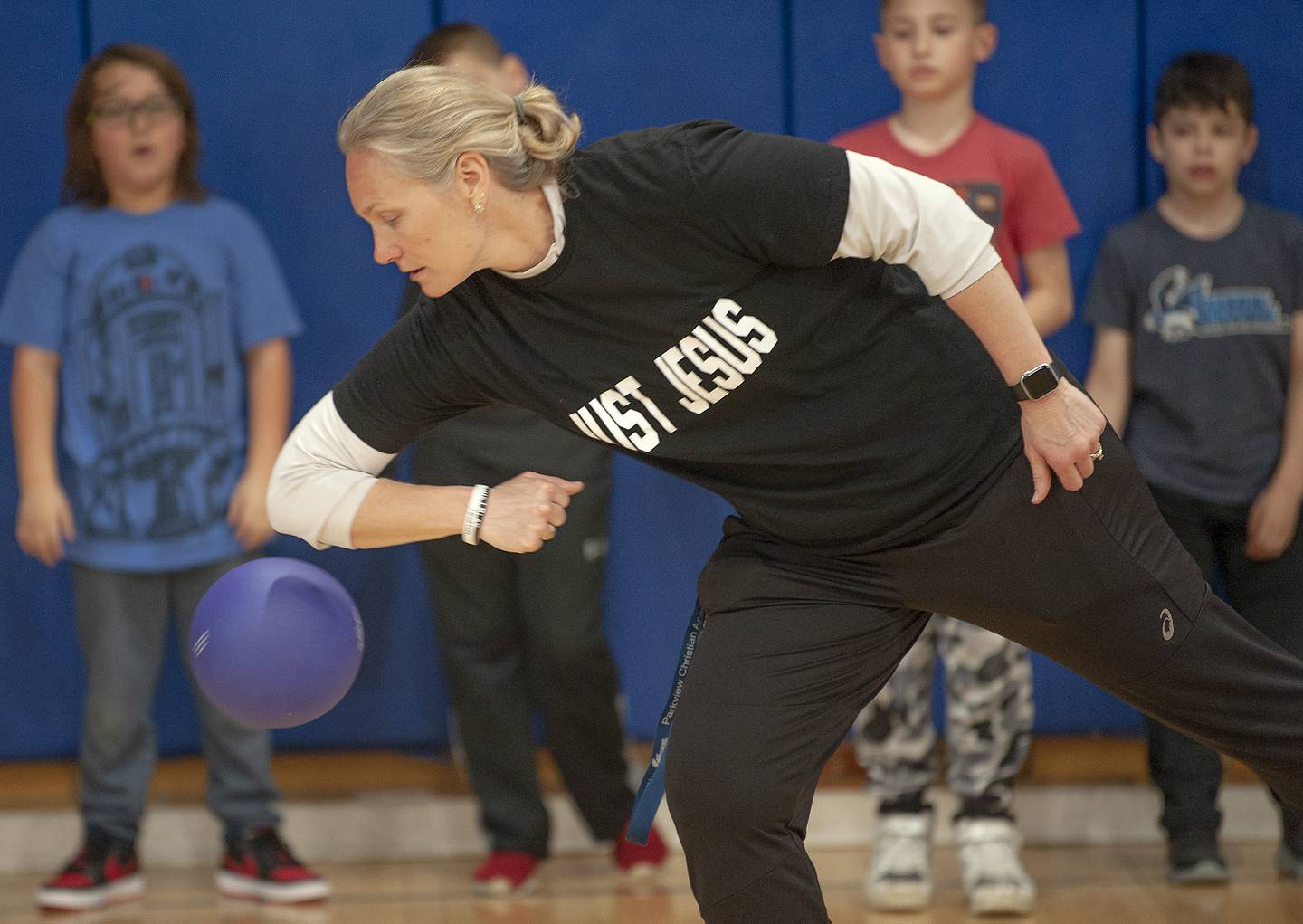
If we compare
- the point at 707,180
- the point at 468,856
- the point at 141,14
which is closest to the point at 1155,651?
the point at 707,180

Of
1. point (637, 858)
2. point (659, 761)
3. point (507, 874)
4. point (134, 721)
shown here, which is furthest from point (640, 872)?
point (659, 761)

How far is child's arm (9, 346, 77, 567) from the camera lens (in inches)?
143

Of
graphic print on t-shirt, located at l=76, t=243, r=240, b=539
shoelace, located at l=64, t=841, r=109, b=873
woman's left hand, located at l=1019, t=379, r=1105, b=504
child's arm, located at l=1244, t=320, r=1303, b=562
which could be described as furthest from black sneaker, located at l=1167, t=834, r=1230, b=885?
shoelace, located at l=64, t=841, r=109, b=873

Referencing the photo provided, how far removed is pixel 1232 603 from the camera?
3.67 meters

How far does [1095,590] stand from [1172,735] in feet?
4.52

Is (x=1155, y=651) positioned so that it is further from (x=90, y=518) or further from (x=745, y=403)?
(x=90, y=518)

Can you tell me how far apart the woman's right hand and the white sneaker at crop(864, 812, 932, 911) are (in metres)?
1.52

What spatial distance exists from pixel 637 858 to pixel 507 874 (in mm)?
321

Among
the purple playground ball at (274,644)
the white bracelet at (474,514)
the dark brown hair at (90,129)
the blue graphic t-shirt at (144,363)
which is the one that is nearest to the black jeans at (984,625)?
the white bracelet at (474,514)

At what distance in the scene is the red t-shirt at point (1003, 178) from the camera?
351 cm

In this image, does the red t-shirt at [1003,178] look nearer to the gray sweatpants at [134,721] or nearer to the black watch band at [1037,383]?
the black watch band at [1037,383]

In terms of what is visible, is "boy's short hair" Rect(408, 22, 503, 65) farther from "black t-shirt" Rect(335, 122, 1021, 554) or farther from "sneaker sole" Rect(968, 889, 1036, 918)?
"sneaker sole" Rect(968, 889, 1036, 918)

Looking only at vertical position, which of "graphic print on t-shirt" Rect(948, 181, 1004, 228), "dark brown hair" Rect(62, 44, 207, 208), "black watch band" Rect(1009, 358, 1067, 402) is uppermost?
"dark brown hair" Rect(62, 44, 207, 208)

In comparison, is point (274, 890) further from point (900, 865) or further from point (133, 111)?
point (133, 111)
